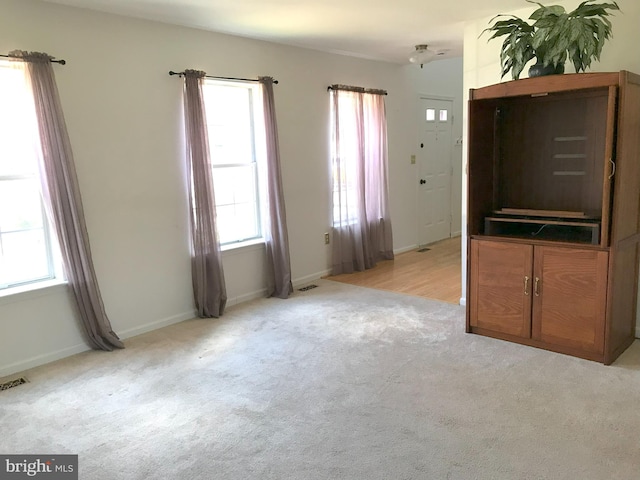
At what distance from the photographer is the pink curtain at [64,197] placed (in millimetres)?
3359

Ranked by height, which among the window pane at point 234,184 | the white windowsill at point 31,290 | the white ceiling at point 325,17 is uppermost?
the white ceiling at point 325,17

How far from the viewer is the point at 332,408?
2.82m

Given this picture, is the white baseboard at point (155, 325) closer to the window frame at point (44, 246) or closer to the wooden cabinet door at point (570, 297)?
the window frame at point (44, 246)

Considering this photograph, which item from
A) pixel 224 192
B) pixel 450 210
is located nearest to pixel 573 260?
pixel 224 192

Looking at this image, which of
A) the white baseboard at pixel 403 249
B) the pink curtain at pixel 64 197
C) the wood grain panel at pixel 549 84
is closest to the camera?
the wood grain panel at pixel 549 84

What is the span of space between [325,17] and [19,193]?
8.29 feet

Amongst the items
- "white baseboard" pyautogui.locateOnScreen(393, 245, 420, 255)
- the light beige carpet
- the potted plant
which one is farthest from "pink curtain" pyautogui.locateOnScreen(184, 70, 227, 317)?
"white baseboard" pyautogui.locateOnScreen(393, 245, 420, 255)

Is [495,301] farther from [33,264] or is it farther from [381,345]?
[33,264]

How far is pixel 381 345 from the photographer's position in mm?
3695

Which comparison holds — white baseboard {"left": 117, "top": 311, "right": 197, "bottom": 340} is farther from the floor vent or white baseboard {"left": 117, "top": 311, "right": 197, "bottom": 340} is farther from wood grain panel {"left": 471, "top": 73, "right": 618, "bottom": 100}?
wood grain panel {"left": 471, "top": 73, "right": 618, "bottom": 100}

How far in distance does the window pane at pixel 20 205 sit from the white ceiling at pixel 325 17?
1212 mm

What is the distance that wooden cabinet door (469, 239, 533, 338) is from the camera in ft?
11.7

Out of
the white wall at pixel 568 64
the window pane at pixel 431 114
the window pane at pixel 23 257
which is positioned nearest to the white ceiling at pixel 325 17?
the white wall at pixel 568 64

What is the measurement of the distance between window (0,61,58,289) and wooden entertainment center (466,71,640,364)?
2.94 metres
